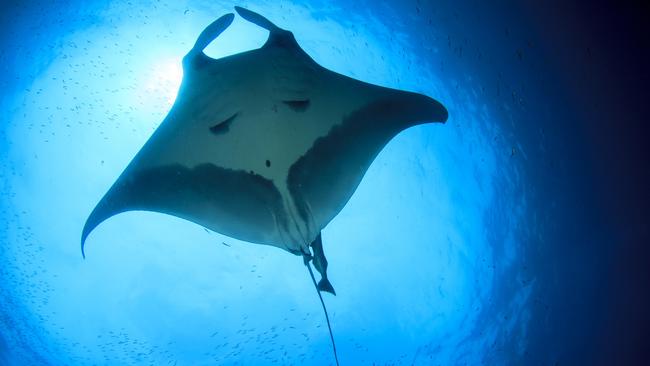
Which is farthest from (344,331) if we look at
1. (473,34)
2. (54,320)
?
(473,34)

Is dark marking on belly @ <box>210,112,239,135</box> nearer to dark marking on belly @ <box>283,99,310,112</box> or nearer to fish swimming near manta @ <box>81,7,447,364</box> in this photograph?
fish swimming near manta @ <box>81,7,447,364</box>

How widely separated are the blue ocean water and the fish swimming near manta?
2754 millimetres

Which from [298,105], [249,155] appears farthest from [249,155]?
[298,105]

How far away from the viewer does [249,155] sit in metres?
3.91

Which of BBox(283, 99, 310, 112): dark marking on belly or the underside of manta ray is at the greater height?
BBox(283, 99, 310, 112): dark marking on belly

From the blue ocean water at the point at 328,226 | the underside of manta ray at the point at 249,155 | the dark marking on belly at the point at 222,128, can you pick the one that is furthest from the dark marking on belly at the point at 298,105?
the blue ocean water at the point at 328,226

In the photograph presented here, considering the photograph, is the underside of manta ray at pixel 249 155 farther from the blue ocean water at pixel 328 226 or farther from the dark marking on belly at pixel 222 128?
the blue ocean water at pixel 328 226

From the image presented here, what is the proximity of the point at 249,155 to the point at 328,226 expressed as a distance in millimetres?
4754

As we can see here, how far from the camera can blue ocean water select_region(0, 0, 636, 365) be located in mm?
6383

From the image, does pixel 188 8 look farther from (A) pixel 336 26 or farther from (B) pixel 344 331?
(B) pixel 344 331

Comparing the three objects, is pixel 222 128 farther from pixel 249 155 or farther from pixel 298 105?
pixel 298 105

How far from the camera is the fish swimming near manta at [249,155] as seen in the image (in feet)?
12.4

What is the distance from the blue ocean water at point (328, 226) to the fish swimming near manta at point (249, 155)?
9.03 ft

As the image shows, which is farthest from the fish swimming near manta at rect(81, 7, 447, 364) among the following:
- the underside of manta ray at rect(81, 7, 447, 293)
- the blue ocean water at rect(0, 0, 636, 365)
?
the blue ocean water at rect(0, 0, 636, 365)
